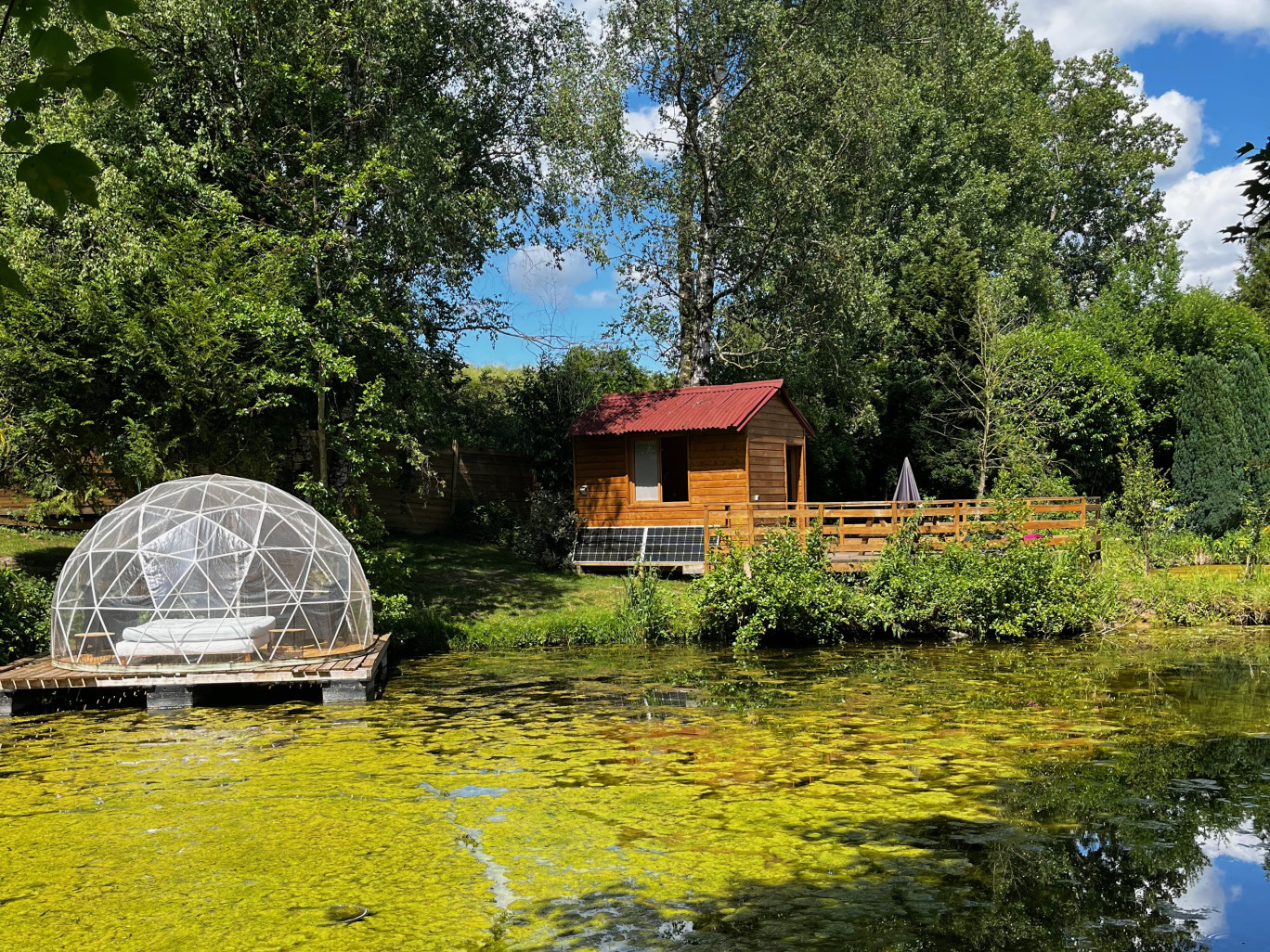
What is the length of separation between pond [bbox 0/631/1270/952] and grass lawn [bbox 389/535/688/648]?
3875 mm

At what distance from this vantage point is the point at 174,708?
35.9ft

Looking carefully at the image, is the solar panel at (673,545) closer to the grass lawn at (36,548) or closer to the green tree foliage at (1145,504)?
the green tree foliage at (1145,504)

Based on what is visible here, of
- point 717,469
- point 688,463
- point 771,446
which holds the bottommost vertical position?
point 717,469

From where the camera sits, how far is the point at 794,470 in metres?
23.2

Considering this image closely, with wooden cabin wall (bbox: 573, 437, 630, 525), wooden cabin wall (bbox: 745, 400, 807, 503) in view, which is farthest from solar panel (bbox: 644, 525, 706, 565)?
wooden cabin wall (bbox: 745, 400, 807, 503)

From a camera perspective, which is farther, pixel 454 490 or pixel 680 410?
pixel 454 490

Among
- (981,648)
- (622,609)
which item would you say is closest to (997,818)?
(981,648)

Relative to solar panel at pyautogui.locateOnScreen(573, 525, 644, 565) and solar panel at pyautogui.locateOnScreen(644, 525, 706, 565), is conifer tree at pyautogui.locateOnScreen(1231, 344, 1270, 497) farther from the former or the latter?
solar panel at pyautogui.locateOnScreen(573, 525, 644, 565)

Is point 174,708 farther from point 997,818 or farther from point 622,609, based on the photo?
point 997,818

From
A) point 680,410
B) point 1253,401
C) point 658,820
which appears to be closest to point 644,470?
point 680,410

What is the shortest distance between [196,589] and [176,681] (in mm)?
1001

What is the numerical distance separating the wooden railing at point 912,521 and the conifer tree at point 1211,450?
515 cm

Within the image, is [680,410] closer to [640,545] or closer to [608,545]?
[640,545]

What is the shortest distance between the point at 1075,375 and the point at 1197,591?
10284 mm
